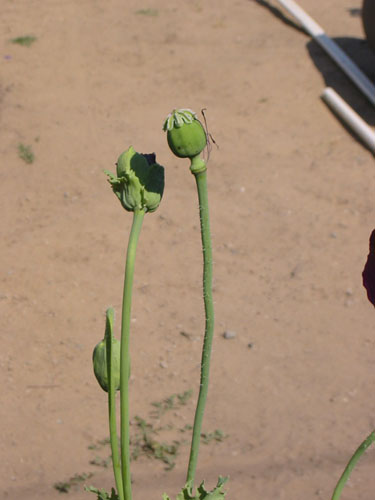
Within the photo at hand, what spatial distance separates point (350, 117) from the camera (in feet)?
11.9

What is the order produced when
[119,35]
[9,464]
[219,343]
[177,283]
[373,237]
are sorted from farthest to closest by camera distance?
[119,35] → [177,283] → [219,343] → [9,464] → [373,237]

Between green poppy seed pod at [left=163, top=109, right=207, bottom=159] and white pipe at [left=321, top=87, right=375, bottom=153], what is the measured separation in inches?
111

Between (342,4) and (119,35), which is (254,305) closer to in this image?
(119,35)

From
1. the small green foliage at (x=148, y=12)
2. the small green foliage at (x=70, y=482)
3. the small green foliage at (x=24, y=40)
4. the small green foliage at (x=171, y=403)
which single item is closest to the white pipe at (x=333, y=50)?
the small green foliage at (x=148, y=12)

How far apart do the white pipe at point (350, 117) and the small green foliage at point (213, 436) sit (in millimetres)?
1703

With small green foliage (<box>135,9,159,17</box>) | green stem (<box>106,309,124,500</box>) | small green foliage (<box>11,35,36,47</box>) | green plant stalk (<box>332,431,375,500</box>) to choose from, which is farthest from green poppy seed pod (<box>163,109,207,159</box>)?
small green foliage (<box>135,9,159,17</box>)

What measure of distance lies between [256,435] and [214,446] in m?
0.13

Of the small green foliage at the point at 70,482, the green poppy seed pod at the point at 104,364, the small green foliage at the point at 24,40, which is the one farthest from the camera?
the small green foliage at the point at 24,40

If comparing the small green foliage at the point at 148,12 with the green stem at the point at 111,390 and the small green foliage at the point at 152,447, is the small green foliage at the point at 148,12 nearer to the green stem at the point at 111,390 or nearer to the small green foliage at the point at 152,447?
the small green foliage at the point at 152,447

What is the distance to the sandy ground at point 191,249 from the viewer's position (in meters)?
2.25

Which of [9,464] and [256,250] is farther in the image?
[256,250]

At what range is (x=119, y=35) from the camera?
4.47 meters

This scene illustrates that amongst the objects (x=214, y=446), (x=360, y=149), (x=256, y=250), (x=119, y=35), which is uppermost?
(x=119, y=35)

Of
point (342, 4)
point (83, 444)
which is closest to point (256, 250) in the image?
point (83, 444)
